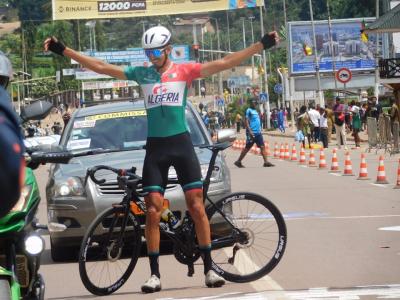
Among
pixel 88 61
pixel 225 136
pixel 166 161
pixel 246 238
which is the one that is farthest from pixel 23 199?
pixel 225 136

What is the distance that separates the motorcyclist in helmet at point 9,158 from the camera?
3.43 meters

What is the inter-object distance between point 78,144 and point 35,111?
6.78 metres

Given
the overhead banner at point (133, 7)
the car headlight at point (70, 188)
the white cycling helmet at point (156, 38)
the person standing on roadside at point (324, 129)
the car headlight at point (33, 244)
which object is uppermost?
the overhead banner at point (133, 7)

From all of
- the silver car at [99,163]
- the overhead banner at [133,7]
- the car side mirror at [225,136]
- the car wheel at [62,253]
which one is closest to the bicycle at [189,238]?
the car side mirror at [225,136]

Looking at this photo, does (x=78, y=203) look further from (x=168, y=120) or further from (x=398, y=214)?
(x=398, y=214)

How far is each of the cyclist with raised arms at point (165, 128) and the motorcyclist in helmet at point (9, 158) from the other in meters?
4.95

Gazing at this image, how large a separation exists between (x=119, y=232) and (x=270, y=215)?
122cm

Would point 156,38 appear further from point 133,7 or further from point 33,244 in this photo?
point 133,7

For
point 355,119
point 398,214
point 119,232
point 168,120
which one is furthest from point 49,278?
point 355,119

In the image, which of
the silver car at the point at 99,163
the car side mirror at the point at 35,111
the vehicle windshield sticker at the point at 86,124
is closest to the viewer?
the car side mirror at the point at 35,111

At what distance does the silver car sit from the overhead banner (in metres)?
55.2

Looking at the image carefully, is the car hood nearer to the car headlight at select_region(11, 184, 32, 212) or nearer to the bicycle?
the bicycle

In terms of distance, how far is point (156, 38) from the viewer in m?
8.66

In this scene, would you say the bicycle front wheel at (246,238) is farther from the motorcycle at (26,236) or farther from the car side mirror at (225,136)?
the motorcycle at (26,236)
